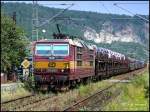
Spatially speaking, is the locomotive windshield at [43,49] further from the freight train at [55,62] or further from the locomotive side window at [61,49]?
the locomotive side window at [61,49]

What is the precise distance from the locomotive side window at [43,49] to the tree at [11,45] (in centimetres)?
1891

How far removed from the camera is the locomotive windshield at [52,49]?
29109 millimetres

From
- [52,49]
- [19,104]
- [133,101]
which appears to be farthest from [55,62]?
[133,101]

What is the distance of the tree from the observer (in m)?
48.8

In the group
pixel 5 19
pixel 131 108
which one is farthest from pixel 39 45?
pixel 5 19

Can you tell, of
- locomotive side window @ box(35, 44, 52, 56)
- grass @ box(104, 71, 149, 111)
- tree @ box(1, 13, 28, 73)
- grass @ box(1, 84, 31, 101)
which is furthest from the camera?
tree @ box(1, 13, 28, 73)

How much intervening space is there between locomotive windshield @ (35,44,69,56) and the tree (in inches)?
746

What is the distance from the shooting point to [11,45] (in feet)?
174

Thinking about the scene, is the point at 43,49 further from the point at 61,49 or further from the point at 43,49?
the point at 61,49

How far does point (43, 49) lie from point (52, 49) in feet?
1.78

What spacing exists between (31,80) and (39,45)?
354 centimetres

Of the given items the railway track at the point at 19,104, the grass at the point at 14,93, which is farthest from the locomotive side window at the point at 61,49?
the railway track at the point at 19,104

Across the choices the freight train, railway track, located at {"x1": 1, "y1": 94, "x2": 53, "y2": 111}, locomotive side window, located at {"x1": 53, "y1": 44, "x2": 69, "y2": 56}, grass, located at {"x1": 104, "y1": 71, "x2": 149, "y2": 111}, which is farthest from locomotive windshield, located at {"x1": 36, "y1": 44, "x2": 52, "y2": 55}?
grass, located at {"x1": 104, "y1": 71, "x2": 149, "y2": 111}

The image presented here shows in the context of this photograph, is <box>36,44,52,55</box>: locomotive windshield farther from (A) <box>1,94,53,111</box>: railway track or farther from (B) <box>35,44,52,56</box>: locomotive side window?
(A) <box>1,94,53,111</box>: railway track
